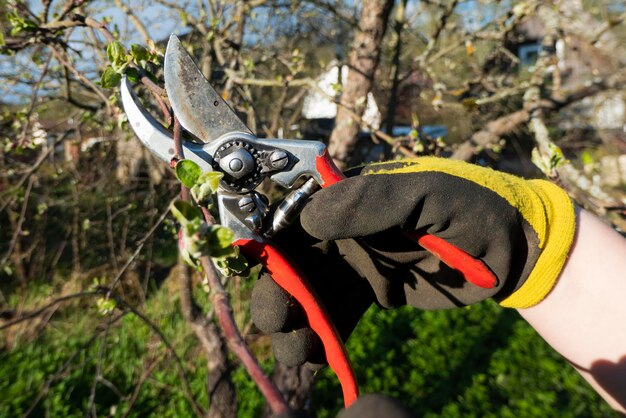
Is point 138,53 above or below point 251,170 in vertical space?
above

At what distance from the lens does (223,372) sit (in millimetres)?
3273

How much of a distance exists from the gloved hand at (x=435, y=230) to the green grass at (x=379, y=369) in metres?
2.15

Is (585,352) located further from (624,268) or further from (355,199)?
(355,199)

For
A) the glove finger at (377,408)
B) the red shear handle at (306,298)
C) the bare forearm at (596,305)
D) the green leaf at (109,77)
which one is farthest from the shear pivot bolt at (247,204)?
the bare forearm at (596,305)

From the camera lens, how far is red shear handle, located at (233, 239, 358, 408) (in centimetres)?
135

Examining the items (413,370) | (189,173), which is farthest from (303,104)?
(189,173)

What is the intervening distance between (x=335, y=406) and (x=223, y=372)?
1179mm

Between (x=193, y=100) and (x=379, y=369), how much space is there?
12.5 ft

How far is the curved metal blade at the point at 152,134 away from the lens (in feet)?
4.36

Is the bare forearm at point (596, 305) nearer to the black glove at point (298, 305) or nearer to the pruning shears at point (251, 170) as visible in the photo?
the pruning shears at point (251, 170)

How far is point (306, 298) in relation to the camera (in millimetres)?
1376

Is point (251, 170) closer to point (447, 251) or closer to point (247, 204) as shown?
point (247, 204)

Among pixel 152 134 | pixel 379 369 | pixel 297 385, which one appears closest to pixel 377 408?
pixel 152 134

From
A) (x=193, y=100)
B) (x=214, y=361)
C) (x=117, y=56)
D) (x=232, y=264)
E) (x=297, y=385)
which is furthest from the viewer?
(x=214, y=361)
